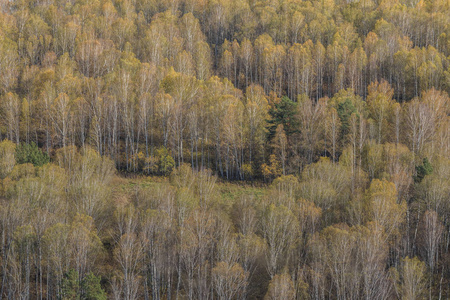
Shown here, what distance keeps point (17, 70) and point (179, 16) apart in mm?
60488

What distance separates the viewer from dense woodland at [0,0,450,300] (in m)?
50.7

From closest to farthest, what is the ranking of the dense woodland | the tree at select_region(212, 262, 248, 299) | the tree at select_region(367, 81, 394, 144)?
the tree at select_region(212, 262, 248, 299) → the dense woodland → the tree at select_region(367, 81, 394, 144)

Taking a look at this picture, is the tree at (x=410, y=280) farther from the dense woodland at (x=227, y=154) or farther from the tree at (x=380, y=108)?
the tree at (x=380, y=108)

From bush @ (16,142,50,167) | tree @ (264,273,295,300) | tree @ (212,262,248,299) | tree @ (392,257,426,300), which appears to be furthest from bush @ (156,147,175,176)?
tree @ (392,257,426,300)

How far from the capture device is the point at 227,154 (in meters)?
77.8

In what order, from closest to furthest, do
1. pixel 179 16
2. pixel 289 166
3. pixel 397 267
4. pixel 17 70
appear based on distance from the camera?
pixel 397 267 → pixel 289 166 → pixel 17 70 → pixel 179 16

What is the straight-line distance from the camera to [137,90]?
88250mm

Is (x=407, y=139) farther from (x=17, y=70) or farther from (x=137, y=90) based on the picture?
(x=17, y=70)

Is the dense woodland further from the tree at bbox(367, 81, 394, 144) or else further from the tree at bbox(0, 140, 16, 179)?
the tree at bbox(367, 81, 394, 144)

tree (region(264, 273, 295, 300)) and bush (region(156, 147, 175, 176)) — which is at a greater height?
bush (region(156, 147, 175, 176))

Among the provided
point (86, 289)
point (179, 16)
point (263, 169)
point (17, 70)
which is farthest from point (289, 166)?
point (179, 16)

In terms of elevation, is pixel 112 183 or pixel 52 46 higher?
pixel 52 46

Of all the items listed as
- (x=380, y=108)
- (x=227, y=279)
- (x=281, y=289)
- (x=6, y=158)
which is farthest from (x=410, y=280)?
(x=6, y=158)

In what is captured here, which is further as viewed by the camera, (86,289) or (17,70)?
(17,70)
